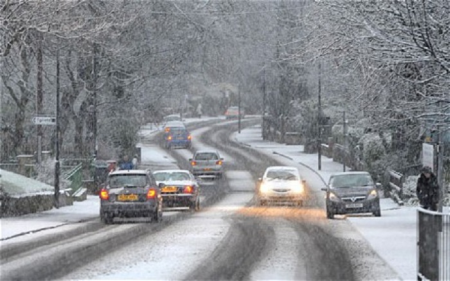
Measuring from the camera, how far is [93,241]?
2302 cm

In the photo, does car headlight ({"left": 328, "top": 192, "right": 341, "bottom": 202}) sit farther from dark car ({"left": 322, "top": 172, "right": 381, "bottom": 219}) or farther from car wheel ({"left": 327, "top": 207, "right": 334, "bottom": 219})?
car wheel ({"left": 327, "top": 207, "right": 334, "bottom": 219})

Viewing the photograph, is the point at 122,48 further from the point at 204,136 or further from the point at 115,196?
the point at 204,136

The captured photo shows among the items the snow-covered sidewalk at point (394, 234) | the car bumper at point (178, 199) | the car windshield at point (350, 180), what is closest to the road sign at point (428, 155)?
the snow-covered sidewalk at point (394, 234)

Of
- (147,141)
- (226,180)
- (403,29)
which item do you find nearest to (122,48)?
(226,180)

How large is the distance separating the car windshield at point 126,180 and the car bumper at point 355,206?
676 centimetres

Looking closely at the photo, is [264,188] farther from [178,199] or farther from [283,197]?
[178,199]

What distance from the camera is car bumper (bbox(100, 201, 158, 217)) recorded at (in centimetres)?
2889

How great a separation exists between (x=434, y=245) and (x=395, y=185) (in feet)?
92.2

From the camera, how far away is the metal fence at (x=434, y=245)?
1388 centimetres

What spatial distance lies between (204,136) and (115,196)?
228ft

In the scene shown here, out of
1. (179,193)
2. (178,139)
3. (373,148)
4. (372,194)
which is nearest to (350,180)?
(372,194)

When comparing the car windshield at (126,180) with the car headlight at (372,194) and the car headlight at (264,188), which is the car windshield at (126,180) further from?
the car headlight at (264,188)

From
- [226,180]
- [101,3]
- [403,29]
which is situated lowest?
[226,180]

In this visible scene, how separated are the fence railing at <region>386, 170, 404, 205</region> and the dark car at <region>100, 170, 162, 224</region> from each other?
13358 millimetres
